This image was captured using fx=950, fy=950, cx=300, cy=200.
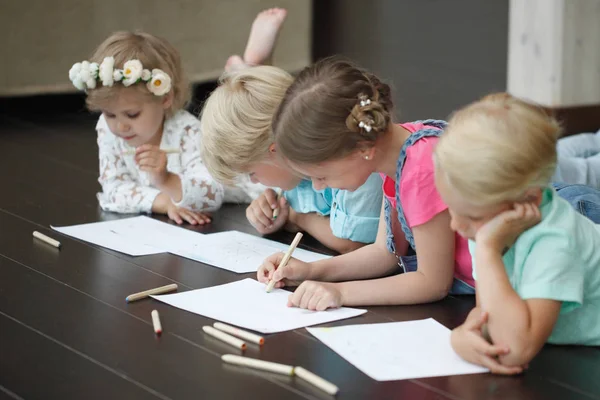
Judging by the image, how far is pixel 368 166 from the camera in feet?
6.64

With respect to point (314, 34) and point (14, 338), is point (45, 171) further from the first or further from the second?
point (314, 34)

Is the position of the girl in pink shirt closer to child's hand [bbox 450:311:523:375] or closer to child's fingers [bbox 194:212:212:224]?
child's hand [bbox 450:311:523:375]

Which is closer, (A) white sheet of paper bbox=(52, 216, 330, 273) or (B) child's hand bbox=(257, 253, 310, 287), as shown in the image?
(B) child's hand bbox=(257, 253, 310, 287)

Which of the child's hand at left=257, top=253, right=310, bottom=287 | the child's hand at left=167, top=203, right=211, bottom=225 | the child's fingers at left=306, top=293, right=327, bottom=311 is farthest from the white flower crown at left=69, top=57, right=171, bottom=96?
the child's fingers at left=306, top=293, right=327, bottom=311

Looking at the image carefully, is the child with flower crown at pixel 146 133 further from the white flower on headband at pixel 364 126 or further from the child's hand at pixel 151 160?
the white flower on headband at pixel 364 126

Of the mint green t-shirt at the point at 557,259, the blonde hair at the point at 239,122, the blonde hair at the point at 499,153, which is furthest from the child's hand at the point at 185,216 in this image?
the blonde hair at the point at 499,153

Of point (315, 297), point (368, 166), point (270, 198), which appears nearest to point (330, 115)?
point (368, 166)

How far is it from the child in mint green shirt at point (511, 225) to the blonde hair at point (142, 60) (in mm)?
1451

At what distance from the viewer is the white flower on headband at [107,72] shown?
111 inches

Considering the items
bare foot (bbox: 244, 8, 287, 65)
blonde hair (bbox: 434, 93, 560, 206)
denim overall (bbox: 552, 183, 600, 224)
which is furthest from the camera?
bare foot (bbox: 244, 8, 287, 65)

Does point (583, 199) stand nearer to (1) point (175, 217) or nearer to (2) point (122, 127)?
(1) point (175, 217)

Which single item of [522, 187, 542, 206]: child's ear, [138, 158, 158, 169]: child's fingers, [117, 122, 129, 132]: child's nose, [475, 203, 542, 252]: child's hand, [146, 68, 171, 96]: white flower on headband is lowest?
[138, 158, 158, 169]: child's fingers

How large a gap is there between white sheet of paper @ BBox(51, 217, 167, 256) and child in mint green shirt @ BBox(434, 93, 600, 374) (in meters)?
1.16

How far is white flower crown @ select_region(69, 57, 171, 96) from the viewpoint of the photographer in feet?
9.27
